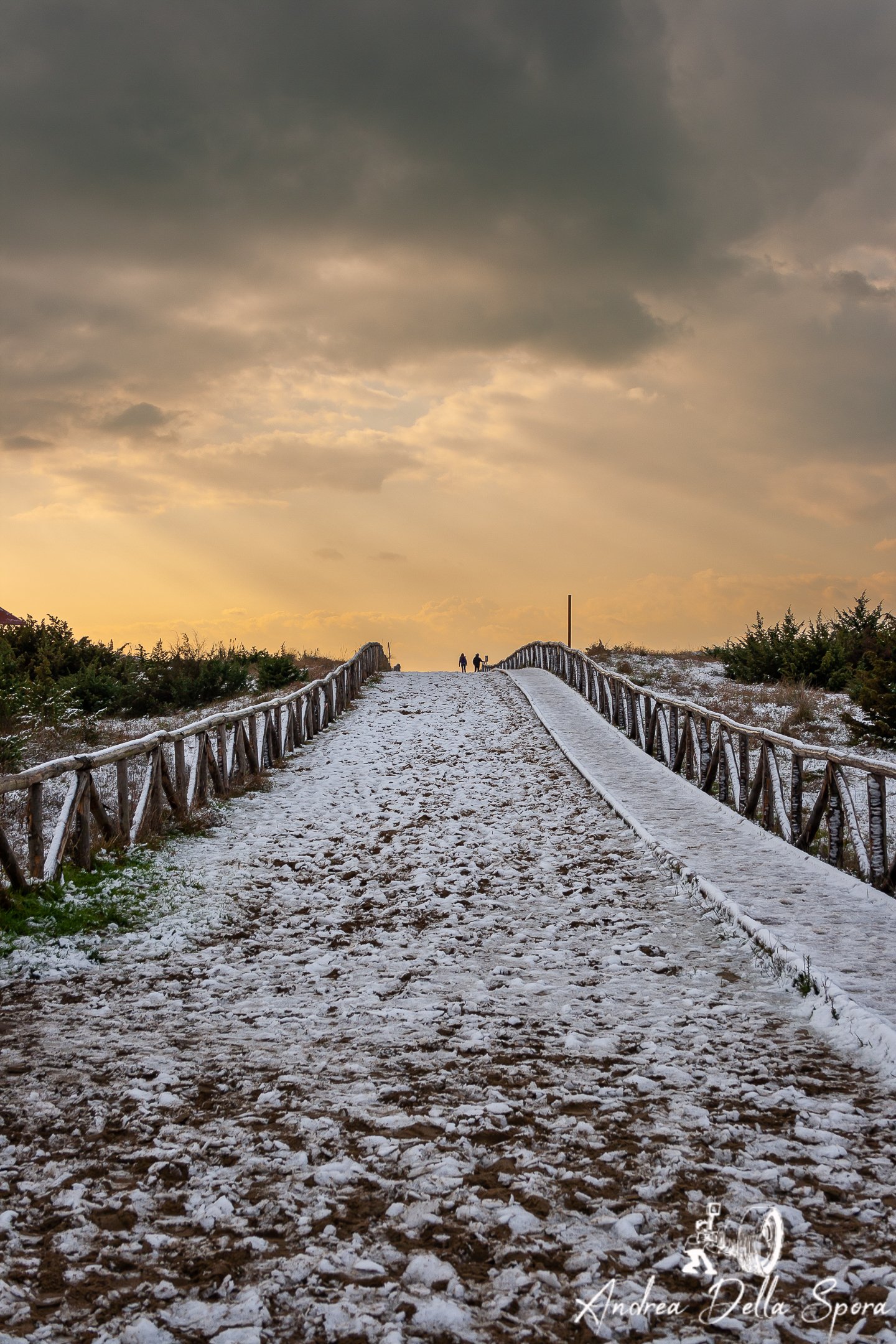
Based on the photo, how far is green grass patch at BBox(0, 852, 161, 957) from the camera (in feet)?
22.0

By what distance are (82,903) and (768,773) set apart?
7.86 metres

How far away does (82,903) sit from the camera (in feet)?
24.3

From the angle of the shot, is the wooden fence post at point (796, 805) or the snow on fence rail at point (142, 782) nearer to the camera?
the snow on fence rail at point (142, 782)

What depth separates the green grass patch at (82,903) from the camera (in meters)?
6.70

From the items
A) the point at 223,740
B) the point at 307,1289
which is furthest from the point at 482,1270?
the point at 223,740

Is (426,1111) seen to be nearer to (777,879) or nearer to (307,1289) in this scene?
(307,1289)

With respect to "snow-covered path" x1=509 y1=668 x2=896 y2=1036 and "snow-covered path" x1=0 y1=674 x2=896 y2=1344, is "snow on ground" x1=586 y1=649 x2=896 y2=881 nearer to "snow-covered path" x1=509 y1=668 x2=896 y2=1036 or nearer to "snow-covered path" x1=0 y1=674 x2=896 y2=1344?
"snow-covered path" x1=509 y1=668 x2=896 y2=1036

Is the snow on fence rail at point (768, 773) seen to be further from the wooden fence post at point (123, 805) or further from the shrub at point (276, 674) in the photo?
the shrub at point (276, 674)

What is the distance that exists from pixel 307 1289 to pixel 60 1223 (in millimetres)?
1122

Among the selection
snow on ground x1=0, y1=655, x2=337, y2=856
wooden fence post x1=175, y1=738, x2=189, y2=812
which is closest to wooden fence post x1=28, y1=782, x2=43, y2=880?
snow on ground x1=0, y1=655, x2=337, y2=856

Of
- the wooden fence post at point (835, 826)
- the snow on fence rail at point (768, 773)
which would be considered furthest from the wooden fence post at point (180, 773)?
the wooden fence post at point (835, 826)

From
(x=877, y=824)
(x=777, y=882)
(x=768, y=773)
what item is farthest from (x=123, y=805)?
(x=877, y=824)

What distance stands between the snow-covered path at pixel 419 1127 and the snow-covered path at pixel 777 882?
47cm

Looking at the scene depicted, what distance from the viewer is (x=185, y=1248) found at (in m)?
3.15
